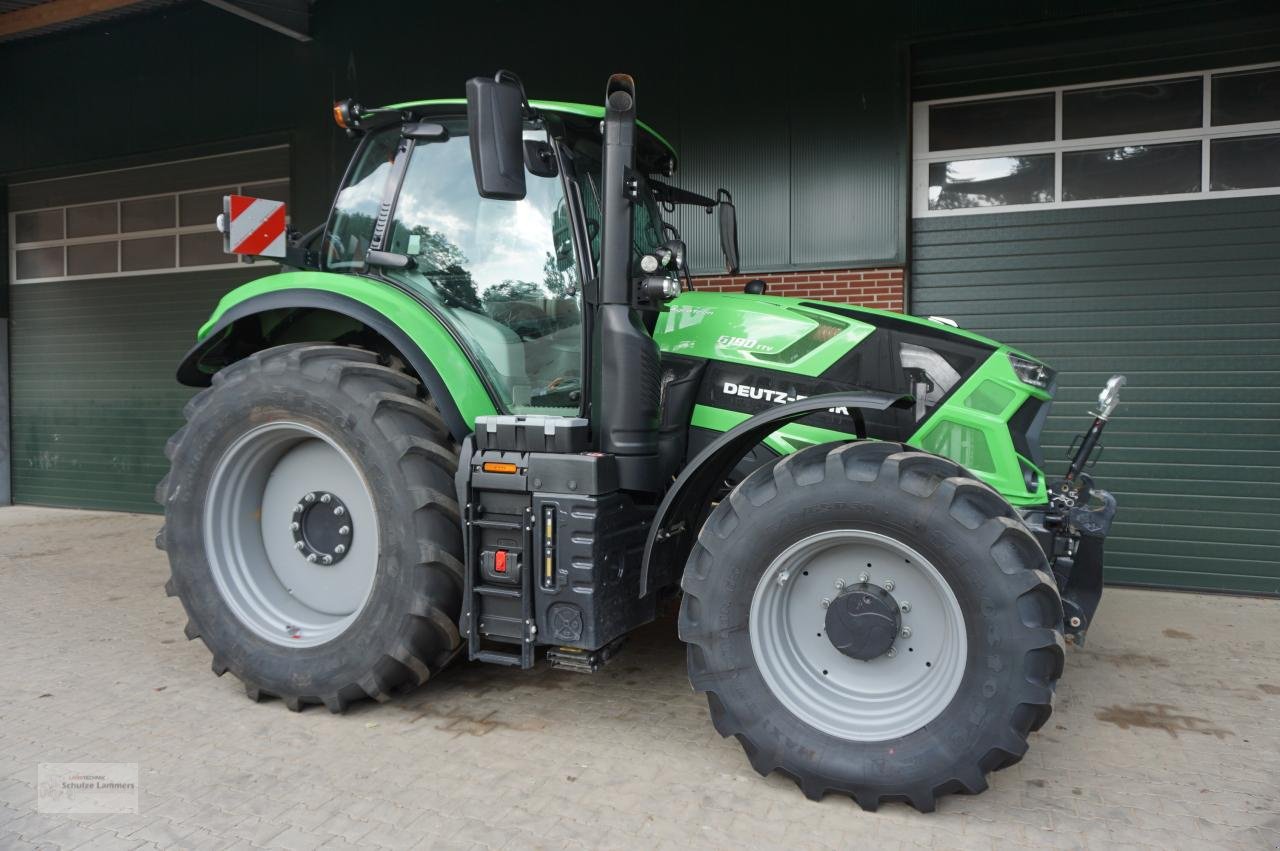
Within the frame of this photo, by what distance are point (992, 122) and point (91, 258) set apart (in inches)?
393

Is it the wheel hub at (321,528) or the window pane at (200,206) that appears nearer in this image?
the wheel hub at (321,528)

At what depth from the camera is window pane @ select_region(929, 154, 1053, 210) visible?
6660 mm

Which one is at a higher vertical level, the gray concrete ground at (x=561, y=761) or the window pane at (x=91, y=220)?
the window pane at (x=91, y=220)

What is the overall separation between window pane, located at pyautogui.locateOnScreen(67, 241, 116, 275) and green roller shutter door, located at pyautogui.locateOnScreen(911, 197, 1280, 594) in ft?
31.6

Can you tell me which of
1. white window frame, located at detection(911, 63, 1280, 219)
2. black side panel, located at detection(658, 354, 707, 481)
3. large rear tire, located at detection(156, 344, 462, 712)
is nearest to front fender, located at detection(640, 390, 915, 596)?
black side panel, located at detection(658, 354, 707, 481)

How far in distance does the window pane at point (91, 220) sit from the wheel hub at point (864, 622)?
10332mm

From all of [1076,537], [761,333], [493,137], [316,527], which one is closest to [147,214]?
[316,527]

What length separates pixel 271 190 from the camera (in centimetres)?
922

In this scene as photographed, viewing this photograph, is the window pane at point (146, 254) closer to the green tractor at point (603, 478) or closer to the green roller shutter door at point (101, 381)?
the green roller shutter door at point (101, 381)

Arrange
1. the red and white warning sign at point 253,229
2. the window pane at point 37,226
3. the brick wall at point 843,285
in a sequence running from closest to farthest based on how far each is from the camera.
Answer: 1. the red and white warning sign at point 253,229
2. the brick wall at point 843,285
3. the window pane at point 37,226

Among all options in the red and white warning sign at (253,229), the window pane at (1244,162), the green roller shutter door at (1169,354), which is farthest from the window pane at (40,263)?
the window pane at (1244,162)

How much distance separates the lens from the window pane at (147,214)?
975cm

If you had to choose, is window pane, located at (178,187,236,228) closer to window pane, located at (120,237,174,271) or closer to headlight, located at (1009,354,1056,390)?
window pane, located at (120,237,174,271)

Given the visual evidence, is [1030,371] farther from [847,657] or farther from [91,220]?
[91,220]
